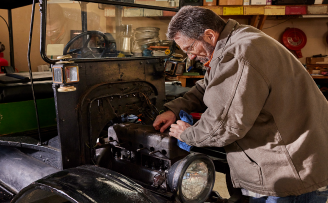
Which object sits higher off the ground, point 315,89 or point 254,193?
point 315,89

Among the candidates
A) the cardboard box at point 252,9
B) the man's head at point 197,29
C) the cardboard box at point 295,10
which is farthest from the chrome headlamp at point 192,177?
the cardboard box at point 295,10

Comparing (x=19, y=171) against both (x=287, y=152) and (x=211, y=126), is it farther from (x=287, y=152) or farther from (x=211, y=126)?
(x=287, y=152)

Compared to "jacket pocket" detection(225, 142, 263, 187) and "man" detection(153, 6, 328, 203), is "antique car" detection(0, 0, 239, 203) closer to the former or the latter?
"jacket pocket" detection(225, 142, 263, 187)

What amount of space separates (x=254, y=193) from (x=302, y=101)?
22.3 inches

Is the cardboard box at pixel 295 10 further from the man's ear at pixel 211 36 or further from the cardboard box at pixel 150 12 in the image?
the man's ear at pixel 211 36

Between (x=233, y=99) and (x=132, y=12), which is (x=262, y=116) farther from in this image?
(x=132, y=12)

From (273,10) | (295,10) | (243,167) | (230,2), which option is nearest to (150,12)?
(243,167)

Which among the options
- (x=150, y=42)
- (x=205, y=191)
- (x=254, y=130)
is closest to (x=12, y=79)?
(x=150, y=42)

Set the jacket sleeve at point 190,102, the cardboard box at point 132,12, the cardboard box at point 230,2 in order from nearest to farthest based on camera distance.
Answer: the jacket sleeve at point 190,102 < the cardboard box at point 132,12 < the cardboard box at point 230,2

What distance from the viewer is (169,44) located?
9.04ft

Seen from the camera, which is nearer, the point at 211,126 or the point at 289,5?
the point at 211,126

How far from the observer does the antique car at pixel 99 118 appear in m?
1.57

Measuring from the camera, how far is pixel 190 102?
85.1 inches

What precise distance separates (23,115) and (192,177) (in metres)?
1.66
